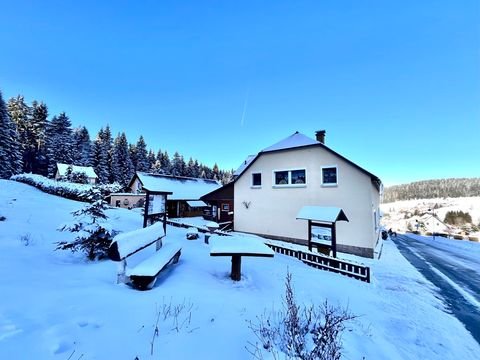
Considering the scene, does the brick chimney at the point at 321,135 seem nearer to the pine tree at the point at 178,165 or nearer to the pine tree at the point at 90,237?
the pine tree at the point at 90,237

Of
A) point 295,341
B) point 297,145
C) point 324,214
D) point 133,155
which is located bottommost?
point 295,341

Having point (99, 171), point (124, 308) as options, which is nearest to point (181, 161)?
point (99, 171)

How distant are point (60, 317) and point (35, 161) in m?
62.6

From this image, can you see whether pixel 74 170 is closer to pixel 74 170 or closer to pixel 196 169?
pixel 74 170

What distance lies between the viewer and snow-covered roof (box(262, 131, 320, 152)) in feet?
46.2

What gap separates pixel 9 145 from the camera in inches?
1359

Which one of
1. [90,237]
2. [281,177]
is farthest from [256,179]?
[90,237]

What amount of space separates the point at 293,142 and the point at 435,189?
523 feet

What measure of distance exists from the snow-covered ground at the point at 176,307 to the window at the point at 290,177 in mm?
7898

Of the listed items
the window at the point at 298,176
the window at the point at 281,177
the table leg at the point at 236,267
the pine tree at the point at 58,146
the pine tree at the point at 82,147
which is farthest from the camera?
Result: the pine tree at the point at 82,147

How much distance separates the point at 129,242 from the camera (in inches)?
175

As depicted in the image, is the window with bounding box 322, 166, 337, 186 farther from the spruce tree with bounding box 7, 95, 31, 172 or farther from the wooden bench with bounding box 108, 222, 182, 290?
the spruce tree with bounding box 7, 95, 31, 172

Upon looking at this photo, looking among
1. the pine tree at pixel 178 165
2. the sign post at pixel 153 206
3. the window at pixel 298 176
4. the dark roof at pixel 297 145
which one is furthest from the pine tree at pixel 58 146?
the window at pixel 298 176

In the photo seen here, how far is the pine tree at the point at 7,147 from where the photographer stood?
109 feet
